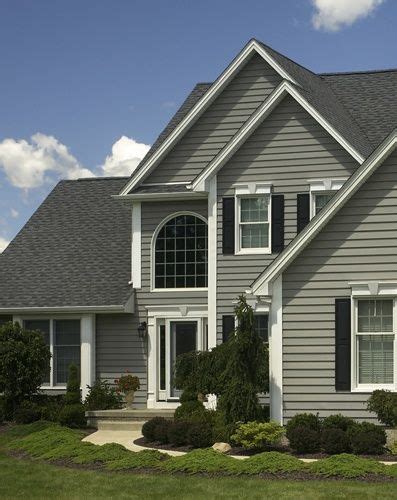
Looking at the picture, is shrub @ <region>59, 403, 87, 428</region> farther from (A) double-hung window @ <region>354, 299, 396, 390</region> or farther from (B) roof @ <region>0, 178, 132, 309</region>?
(A) double-hung window @ <region>354, 299, 396, 390</region>

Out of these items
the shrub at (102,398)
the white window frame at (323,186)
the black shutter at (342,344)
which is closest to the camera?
the black shutter at (342,344)

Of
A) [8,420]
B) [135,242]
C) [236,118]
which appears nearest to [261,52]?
[236,118]

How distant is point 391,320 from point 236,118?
8.62 meters

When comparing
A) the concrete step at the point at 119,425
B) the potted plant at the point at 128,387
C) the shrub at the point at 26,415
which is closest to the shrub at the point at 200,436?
the concrete step at the point at 119,425

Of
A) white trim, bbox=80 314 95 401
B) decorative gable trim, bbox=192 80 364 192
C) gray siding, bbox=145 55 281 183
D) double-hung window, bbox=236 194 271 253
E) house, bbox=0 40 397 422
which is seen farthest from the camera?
white trim, bbox=80 314 95 401

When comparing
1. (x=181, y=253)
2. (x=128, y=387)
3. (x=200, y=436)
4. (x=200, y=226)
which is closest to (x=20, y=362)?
(x=128, y=387)

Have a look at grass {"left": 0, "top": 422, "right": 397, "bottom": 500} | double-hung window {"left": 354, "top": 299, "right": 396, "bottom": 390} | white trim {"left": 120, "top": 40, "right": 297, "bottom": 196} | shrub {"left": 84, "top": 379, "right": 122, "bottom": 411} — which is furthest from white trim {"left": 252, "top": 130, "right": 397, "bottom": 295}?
shrub {"left": 84, "top": 379, "right": 122, "bottom": 411}

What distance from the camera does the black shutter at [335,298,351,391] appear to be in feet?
63.9

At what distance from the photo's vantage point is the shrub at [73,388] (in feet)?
81.9

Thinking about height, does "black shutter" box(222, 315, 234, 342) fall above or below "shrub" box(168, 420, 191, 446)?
above

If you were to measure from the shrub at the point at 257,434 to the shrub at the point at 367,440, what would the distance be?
1.36m

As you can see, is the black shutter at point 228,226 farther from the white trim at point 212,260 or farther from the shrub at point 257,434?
the shrub at point 257,434

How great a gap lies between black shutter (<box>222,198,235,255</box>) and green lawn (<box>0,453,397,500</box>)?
895 cm

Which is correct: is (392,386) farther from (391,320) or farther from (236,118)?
(236,118)
